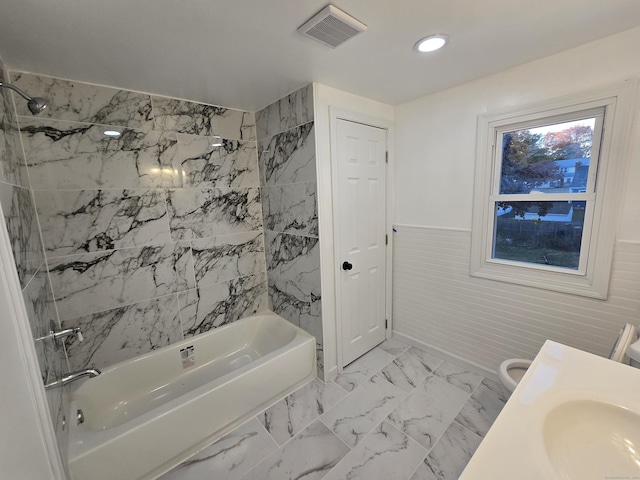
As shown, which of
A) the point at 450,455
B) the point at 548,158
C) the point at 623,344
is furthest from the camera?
the point at 548,158

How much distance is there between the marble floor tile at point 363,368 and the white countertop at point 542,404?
1.45 metres

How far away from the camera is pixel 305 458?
1.58 metres

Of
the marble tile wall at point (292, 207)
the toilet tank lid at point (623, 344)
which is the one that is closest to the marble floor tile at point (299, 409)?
the marble tile wall at point (292, 207)

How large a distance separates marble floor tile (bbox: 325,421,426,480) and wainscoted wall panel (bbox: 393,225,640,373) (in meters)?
0.99

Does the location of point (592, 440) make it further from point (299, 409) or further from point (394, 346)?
point (394, 346)

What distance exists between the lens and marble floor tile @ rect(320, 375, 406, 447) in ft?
5.70

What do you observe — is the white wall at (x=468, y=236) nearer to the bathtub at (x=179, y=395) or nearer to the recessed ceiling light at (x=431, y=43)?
the recessed ceiling light at (x=431, y=43)

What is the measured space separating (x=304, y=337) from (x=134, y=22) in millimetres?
2160

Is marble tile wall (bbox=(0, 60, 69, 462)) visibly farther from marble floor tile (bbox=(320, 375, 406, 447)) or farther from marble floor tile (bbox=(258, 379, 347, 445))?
marble floor tile (bbox=(320, 375, 406, 447))

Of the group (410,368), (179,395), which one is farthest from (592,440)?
(179,395)

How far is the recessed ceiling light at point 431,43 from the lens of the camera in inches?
53.3

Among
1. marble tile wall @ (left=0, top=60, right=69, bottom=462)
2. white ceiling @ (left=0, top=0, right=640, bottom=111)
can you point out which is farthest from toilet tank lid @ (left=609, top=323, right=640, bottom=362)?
marble tile wall @ (left=0, top=60, right=69, bottom=462)

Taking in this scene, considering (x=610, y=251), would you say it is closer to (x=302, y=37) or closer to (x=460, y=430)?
(x=460, y=430)

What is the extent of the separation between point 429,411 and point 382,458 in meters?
0.51
